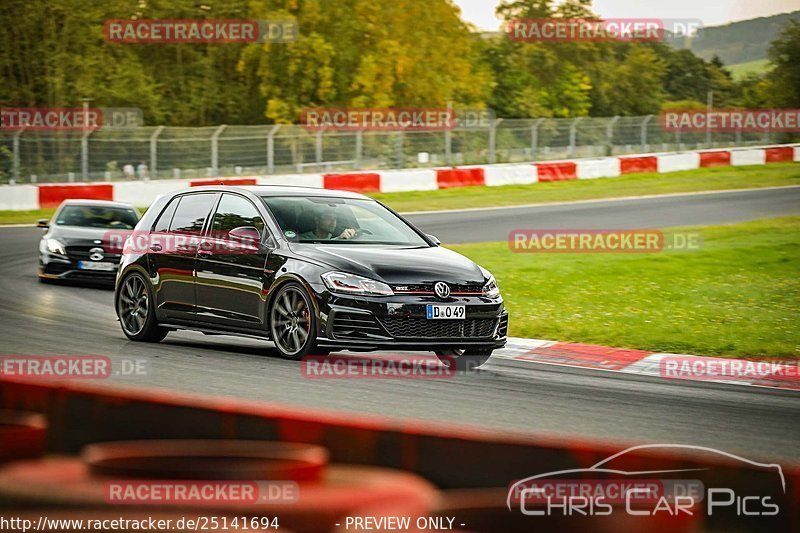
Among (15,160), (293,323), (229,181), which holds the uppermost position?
(15,160)

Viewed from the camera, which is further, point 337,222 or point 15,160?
point 15,160

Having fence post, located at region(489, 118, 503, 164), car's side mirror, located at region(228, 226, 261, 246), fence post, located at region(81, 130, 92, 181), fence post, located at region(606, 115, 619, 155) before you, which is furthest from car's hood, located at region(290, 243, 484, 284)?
fence post, located at region(606, 115, 619, 155)

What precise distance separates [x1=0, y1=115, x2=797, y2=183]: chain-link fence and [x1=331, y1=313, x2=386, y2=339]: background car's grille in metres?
23.7

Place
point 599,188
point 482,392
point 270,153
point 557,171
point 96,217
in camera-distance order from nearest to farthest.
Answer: point 482,392 < point 96,217 < point 270,153 < point 599,188 < point 557,171

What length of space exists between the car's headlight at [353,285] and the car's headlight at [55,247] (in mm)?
9121

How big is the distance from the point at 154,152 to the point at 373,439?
2984cm

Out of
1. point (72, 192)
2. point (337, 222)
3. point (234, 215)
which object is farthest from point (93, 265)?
point (72, 192)

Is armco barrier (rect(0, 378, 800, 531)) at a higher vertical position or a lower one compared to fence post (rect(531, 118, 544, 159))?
lower

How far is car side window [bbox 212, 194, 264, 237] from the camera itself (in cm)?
1121

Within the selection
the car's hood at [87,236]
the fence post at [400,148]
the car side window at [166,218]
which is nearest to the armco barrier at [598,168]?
the fence post at [400,148]

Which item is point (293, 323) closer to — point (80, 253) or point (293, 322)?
point (293, 322)

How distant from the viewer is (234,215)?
11445 millimetres

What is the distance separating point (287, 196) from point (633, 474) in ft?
25.2

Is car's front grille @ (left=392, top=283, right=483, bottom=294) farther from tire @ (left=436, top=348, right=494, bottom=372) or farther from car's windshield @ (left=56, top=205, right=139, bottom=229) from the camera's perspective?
car's windshield @ (left=56, top=205, right=139, bottom=229)
